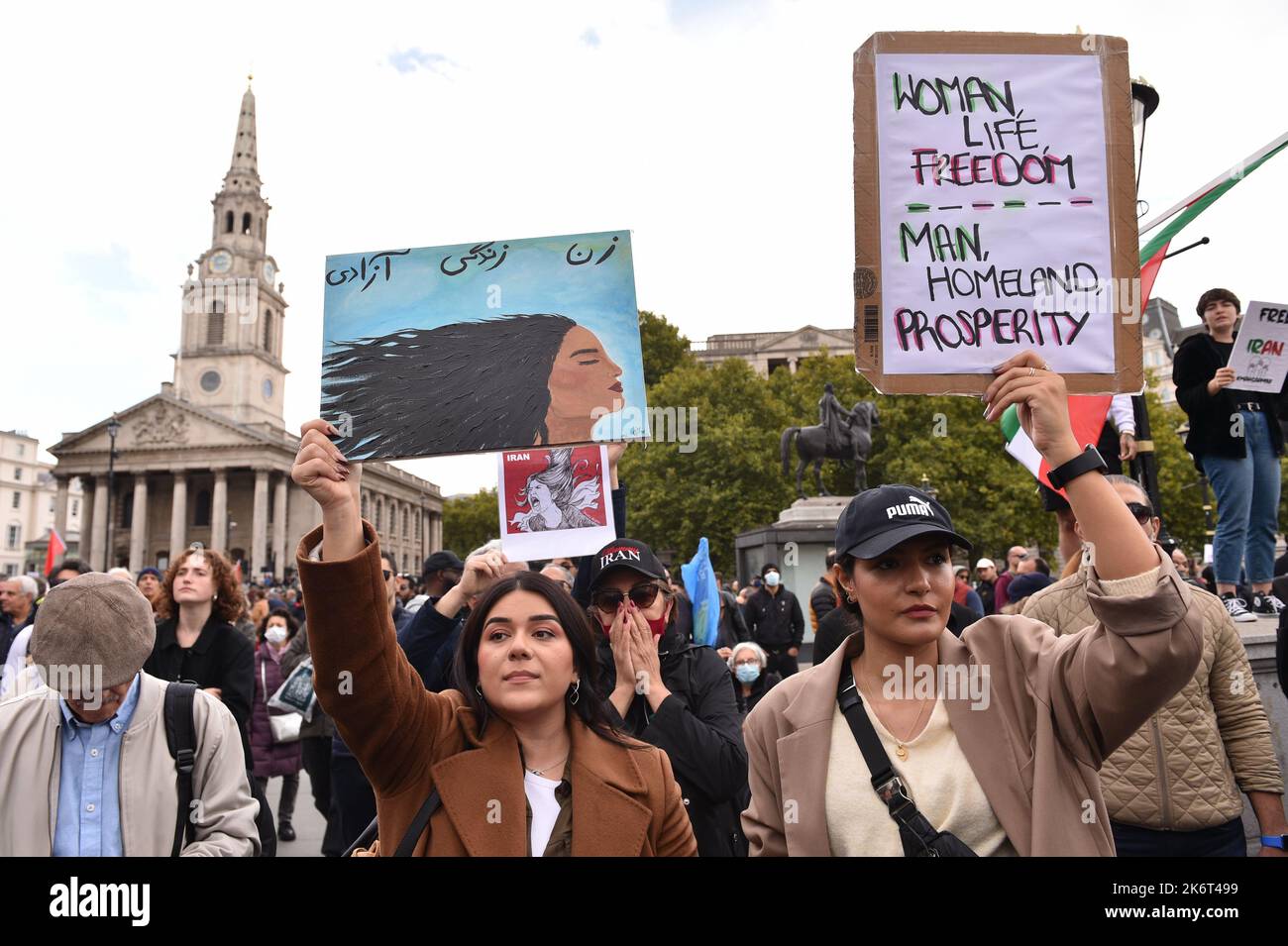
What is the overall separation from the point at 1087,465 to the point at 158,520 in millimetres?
90265

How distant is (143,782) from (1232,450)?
6.35 meters

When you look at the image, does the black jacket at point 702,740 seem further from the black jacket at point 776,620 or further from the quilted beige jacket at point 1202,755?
the black jacket at point 776,620

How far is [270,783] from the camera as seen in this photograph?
417 inches

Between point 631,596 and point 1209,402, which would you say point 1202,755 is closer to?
point 631,596

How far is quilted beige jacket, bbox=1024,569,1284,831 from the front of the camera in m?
3.22

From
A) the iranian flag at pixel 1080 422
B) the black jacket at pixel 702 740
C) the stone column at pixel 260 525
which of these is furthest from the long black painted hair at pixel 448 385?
the stone column at pixel 260 525

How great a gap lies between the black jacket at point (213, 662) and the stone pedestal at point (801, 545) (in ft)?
40.0

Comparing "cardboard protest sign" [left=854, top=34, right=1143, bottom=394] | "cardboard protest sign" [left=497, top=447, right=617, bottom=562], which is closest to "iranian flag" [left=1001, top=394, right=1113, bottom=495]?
"cardboard protest sign" [left=854, top=34, right=1143, bottom=394]

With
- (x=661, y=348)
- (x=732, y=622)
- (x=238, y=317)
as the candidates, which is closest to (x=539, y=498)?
(x=732, y=622)

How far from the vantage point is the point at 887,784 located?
209cm

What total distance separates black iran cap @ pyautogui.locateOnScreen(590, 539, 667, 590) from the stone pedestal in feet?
42.2
